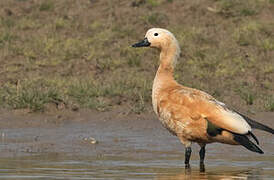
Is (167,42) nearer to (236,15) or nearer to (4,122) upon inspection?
(4,122)

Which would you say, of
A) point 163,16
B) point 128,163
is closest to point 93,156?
point 128,163

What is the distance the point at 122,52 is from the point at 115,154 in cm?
506

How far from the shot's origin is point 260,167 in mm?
9469

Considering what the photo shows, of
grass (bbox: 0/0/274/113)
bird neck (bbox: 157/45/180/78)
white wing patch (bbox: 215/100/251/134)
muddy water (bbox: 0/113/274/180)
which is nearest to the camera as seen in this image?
muddy water (bbox: 0/113/274/180)

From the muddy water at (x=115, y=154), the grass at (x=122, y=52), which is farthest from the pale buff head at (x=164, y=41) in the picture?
the grass at (x=122, y=52)

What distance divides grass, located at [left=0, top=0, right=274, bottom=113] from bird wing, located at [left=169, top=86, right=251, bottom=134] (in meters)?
3.18

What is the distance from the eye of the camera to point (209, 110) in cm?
930

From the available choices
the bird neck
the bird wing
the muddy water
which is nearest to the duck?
the bird wing

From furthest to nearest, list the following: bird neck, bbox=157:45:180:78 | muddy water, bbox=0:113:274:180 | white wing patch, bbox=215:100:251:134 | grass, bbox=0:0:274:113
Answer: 1. grass, bbox=0:0:274:113
2. bird neck, bbox=157:45:180:78
3. white wing patch, bbox=215:100:251:134
4. muddy water, bbox=0:113:274:180

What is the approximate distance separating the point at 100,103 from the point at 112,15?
178 inches

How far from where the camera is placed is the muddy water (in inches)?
351

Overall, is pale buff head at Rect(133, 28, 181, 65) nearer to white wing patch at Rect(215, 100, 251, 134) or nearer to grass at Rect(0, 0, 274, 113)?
white wing patch at Rect(215, 100, 251, 134)

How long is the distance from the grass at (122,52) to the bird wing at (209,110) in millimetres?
3180

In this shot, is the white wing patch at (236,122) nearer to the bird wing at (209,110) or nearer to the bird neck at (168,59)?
the bird wing at (209,110)
